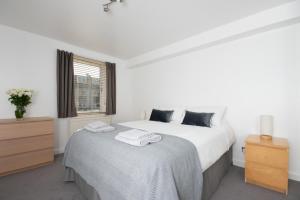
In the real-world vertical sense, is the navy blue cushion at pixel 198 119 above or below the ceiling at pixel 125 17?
below

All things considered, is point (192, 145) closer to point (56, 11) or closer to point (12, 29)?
point (56, 11)

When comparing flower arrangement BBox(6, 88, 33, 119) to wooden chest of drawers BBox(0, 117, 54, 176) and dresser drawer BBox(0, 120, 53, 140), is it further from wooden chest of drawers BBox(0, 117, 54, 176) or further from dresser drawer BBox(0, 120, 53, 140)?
dresser drawer BBox(0, 120, 53, 140)

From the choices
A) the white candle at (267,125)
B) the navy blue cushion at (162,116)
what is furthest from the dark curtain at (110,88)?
the white candle at (267,125)

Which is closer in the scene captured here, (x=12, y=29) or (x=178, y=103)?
(x=12, y=29)

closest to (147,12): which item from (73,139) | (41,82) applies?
(73,139)

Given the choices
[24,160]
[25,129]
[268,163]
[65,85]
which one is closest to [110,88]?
[65,85]

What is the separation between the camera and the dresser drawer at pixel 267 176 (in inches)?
73.7

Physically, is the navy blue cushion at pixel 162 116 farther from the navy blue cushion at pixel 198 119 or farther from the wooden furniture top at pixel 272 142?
the wooden furniture top at pixel 272 142

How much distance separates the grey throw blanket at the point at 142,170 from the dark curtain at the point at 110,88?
Answer: 2.37m

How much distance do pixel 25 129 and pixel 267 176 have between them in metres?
3.67

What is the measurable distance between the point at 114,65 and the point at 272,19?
348 centimetres

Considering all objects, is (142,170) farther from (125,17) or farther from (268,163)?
(125,17)

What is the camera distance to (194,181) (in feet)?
4.77

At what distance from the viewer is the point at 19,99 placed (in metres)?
2.61
